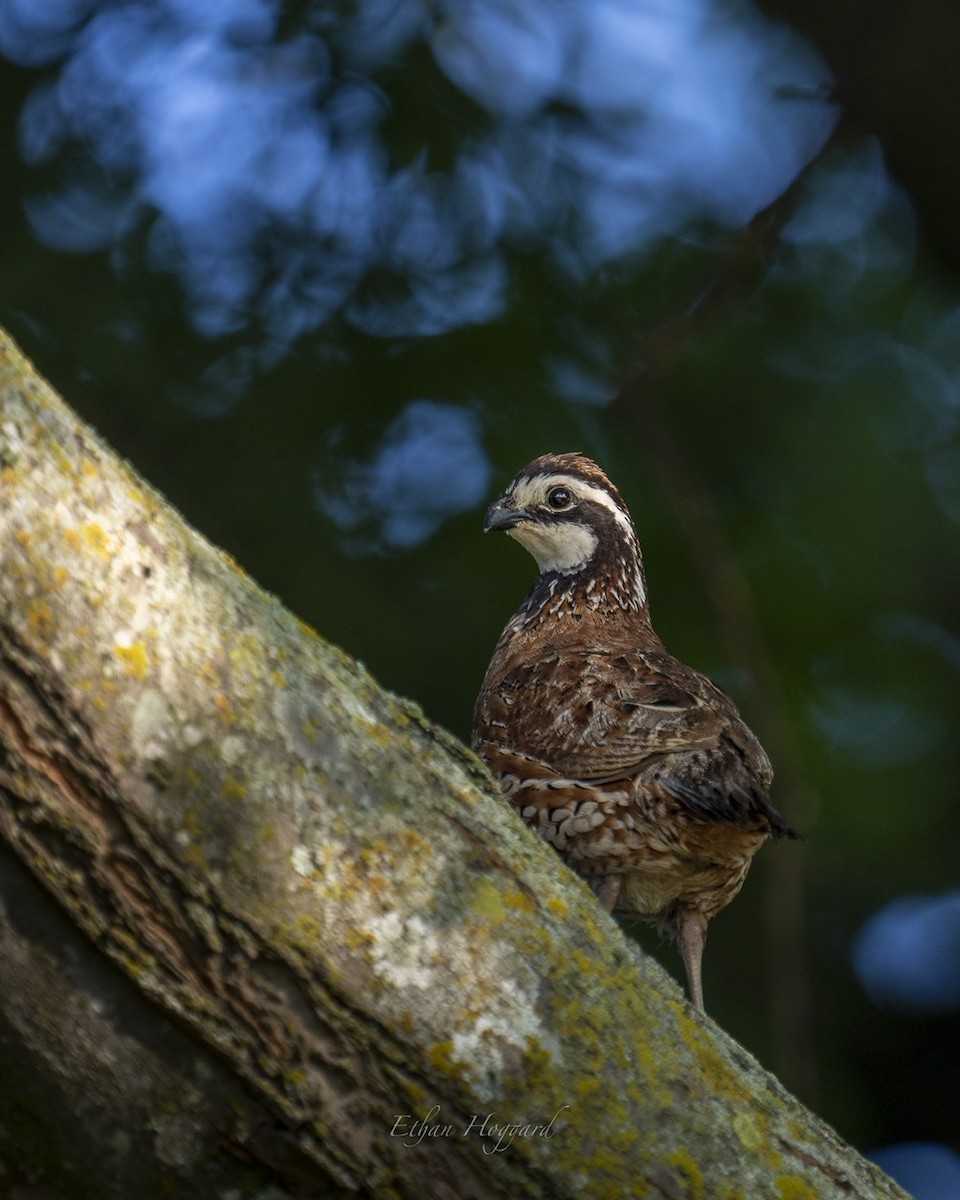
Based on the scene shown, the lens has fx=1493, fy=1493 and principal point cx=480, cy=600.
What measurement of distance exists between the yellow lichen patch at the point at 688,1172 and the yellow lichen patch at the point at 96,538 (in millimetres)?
1278

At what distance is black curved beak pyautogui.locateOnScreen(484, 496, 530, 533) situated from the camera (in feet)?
17.9

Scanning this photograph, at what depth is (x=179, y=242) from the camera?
6562 millimetres

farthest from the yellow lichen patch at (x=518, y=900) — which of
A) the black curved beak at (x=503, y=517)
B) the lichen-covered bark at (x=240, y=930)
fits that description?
the black curved beak at (x=503, y=517)

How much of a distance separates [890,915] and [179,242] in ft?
15.0

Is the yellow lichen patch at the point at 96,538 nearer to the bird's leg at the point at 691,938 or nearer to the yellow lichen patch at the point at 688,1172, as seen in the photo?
the yellow lichen patch at the point at 688,1172

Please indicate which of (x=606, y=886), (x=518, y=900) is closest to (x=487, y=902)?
(x=518, y=900)

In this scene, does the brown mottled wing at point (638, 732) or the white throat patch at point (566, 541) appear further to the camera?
the white throat patch at point (566, 541)

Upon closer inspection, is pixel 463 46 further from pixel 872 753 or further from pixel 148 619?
pixel 148 619

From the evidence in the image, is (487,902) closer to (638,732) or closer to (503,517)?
(638,732)

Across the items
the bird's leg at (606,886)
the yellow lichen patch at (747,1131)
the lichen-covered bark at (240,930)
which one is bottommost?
the lichen-covered bark at (240,930)

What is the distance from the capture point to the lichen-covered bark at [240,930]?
2014 millimetres

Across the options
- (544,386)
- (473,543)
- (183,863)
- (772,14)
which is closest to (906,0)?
(772,14)

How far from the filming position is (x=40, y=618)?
1.98m

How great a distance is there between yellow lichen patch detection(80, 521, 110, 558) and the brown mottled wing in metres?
2.27
